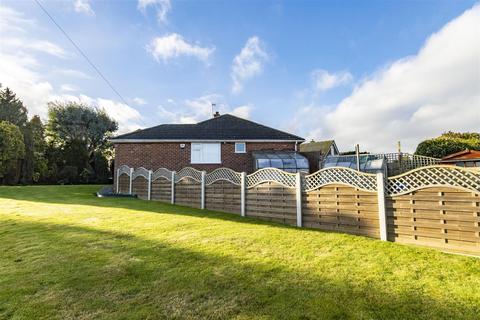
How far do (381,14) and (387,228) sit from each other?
1109 centimetres

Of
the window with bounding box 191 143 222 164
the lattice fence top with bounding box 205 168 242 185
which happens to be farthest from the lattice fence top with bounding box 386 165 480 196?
the window with bounding box 191 143 222 164

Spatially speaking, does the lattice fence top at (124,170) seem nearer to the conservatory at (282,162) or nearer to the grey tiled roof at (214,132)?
the grey tiled roof at (214,132)

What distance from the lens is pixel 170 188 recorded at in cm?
1240

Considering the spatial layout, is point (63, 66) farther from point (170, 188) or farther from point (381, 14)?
point (381, 14)

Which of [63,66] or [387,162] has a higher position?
[63,66]

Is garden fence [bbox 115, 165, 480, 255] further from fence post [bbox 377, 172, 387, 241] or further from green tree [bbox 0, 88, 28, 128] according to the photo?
green tree [bbox 0, 88, 28, 128]

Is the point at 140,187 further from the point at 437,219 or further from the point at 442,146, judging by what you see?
the point at 442,146

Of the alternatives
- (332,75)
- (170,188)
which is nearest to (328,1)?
(332,75)

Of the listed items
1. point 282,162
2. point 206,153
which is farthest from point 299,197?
point 206,153

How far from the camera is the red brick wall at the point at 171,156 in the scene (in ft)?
57.2

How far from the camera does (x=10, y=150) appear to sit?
21656 mm

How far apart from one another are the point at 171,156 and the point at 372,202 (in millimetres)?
14179

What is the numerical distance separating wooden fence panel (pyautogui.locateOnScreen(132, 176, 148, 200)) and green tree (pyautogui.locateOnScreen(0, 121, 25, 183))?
1494cm

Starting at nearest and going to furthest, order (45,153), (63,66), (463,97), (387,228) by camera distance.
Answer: (387,228)
(63,66)
(463,97)
(45,153)
